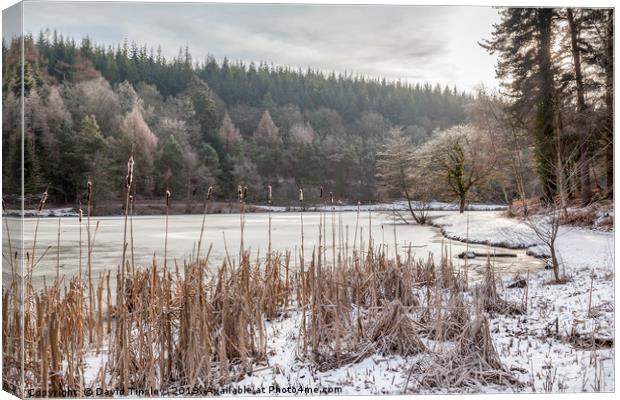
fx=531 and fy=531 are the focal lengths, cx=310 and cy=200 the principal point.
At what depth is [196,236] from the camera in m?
4.11

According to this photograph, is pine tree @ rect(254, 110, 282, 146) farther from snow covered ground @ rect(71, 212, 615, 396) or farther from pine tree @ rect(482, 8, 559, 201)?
pine tree @ rect(482, 8, 559, 201)

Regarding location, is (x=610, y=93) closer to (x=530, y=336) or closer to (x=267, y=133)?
(x=530, y=336)

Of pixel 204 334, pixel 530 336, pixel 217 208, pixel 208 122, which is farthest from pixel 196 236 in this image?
pixel 530 336

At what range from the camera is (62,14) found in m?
3.29

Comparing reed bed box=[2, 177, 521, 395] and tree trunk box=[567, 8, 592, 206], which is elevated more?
tree trunk box=[567, 8, 592, 206]

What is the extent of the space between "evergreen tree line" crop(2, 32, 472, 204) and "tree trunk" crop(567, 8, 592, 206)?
0.78 meters

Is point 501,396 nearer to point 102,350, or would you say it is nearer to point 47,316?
point 102,350

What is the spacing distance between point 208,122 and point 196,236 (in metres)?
0.90

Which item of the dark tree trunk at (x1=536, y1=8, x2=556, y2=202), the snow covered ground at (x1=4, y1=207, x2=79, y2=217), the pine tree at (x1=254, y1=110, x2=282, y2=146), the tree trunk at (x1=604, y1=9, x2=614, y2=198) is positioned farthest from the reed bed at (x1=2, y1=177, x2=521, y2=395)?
the tree trunk at (x1=604, y1=9, x2=614, y2=198)

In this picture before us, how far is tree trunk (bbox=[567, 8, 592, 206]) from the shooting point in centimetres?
367

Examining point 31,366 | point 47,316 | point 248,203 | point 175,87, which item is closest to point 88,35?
point 175,87

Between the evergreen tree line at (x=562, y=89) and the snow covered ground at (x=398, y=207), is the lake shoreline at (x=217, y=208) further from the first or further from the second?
the evergreen tree line at (x=562, y=89)

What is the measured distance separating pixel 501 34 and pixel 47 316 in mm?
3467

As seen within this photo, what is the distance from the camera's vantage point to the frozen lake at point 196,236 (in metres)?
3.52
